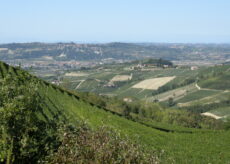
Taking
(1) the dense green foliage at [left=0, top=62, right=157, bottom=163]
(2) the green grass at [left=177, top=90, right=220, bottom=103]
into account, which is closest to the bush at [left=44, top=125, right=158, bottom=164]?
(1) the dense green foliage at [left=0, top=62, right=157, bottom=163]

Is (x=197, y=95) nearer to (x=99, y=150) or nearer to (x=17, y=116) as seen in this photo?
(x=17, y=116)

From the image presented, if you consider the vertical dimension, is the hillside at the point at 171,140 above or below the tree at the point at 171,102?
above

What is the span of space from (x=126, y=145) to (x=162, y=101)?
519 feet

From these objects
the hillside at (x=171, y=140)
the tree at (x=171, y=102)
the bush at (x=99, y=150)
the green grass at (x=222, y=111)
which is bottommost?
the tree at (x=171, y=102)

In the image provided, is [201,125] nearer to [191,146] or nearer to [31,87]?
[191,146]

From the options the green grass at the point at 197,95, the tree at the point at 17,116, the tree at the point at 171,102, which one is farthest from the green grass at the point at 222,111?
the tree at the point at 17,116

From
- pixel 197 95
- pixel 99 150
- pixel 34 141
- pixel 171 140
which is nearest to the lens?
pixel 99 150

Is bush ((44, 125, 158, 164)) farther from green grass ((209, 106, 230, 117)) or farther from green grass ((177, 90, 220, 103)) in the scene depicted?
green grass ((177, 90, 220, 103))

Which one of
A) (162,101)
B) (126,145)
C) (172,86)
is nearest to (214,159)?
(126,145)

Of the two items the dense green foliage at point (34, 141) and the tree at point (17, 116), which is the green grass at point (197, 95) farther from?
the tree at point (17, 116)

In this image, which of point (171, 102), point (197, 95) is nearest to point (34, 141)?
point (171, 102)

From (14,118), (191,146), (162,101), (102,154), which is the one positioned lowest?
(162,101)

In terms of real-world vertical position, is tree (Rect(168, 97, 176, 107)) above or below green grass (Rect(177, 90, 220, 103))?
below

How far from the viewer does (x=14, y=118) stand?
10133 mm
